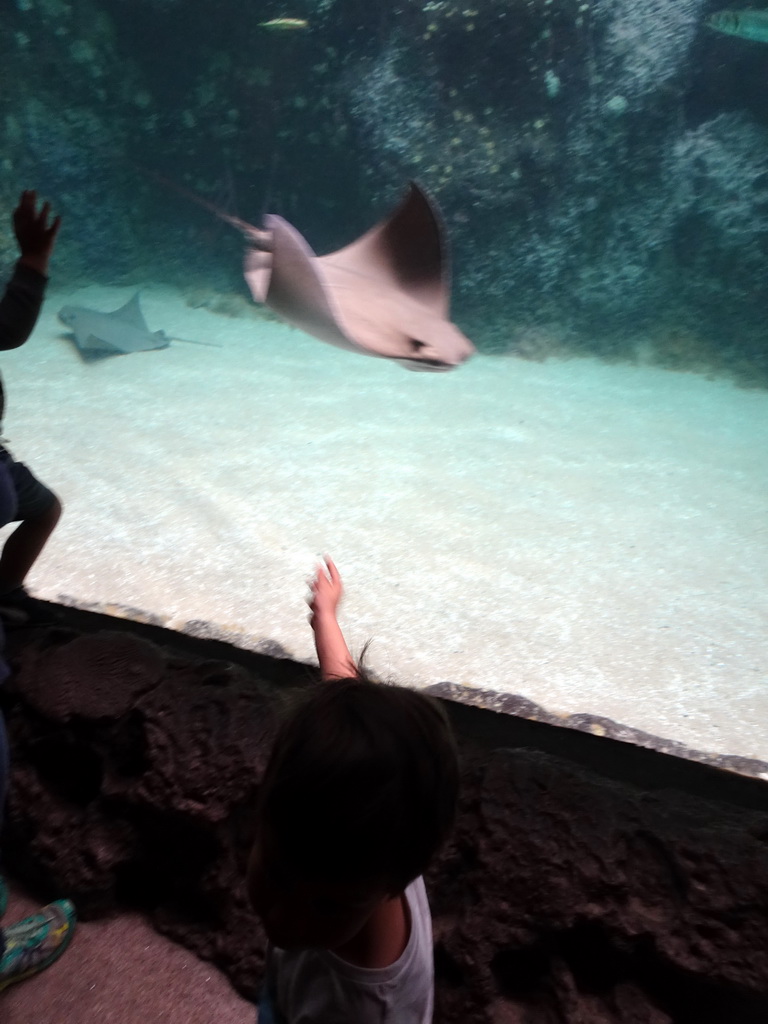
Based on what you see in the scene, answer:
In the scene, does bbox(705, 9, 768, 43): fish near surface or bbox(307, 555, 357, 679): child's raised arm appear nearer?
bbox(307, 555, 357, 679): child's raised arm

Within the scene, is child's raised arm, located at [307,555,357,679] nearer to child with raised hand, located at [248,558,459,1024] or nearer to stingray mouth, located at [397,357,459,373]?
child with raised hand, located at [248,558,459,1024]

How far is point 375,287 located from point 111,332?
5091 mm

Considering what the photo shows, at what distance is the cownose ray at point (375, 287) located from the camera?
6.29 feet

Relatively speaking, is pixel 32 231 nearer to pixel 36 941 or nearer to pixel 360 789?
pixel 360 789

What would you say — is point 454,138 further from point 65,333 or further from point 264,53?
point 65,333

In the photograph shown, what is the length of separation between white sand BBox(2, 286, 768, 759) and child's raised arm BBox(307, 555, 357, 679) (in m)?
0.77

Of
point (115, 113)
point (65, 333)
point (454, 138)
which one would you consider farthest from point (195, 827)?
point (115, 113)

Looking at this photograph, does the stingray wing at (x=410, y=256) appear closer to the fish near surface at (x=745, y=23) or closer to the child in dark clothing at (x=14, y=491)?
the child in dark clothing at (x=14, y=491)

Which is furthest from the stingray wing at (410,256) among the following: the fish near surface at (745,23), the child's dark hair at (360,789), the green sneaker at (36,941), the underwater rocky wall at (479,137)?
the fish near surface at (745,23)

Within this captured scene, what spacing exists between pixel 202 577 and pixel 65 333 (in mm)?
5539

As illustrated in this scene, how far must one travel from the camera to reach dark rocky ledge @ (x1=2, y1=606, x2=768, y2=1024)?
130cm

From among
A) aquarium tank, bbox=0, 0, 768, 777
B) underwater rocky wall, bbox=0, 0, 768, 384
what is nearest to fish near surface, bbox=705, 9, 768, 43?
aquarium tank, bbox=0, 0, 768, 777

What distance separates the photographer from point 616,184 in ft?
27.8

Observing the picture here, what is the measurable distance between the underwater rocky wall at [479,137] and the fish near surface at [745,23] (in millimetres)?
1522
